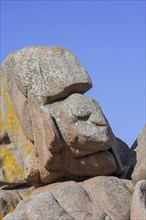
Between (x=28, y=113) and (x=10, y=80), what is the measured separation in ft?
2.69

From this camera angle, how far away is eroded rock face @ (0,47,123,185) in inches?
375

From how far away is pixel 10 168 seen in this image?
11031 mm

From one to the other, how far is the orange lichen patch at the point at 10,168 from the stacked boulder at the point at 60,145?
0.08 feet

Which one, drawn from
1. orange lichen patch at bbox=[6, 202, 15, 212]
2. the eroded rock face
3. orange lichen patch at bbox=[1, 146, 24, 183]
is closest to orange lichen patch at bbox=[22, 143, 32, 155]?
the eroded rock face

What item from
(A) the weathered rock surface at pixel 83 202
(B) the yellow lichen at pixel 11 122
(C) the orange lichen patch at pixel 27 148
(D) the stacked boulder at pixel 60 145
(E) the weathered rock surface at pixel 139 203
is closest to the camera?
(E) the weathered rock surface at pixel 139 203

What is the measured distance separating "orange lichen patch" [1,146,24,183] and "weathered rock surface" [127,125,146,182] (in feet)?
5.96

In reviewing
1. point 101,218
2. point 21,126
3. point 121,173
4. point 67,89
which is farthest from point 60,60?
point 101,218

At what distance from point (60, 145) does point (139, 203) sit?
155cm

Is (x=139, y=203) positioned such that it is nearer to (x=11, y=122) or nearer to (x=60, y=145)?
(x=60, y=145)

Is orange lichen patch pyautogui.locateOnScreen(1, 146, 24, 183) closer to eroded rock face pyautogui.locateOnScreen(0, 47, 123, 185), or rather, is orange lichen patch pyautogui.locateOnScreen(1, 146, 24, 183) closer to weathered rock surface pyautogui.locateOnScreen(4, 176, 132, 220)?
eroded rock face pyautogui.locateOnScreen(0, 47, 123, 185)

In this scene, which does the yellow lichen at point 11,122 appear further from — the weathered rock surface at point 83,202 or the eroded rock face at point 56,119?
the weathered rock surface at point 83,202

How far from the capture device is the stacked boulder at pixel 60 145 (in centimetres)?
899

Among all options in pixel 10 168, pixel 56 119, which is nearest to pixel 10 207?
pixel 10 168

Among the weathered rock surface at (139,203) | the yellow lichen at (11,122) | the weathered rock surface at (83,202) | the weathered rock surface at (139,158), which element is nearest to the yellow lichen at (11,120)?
the yellow lichen at (11,122)
